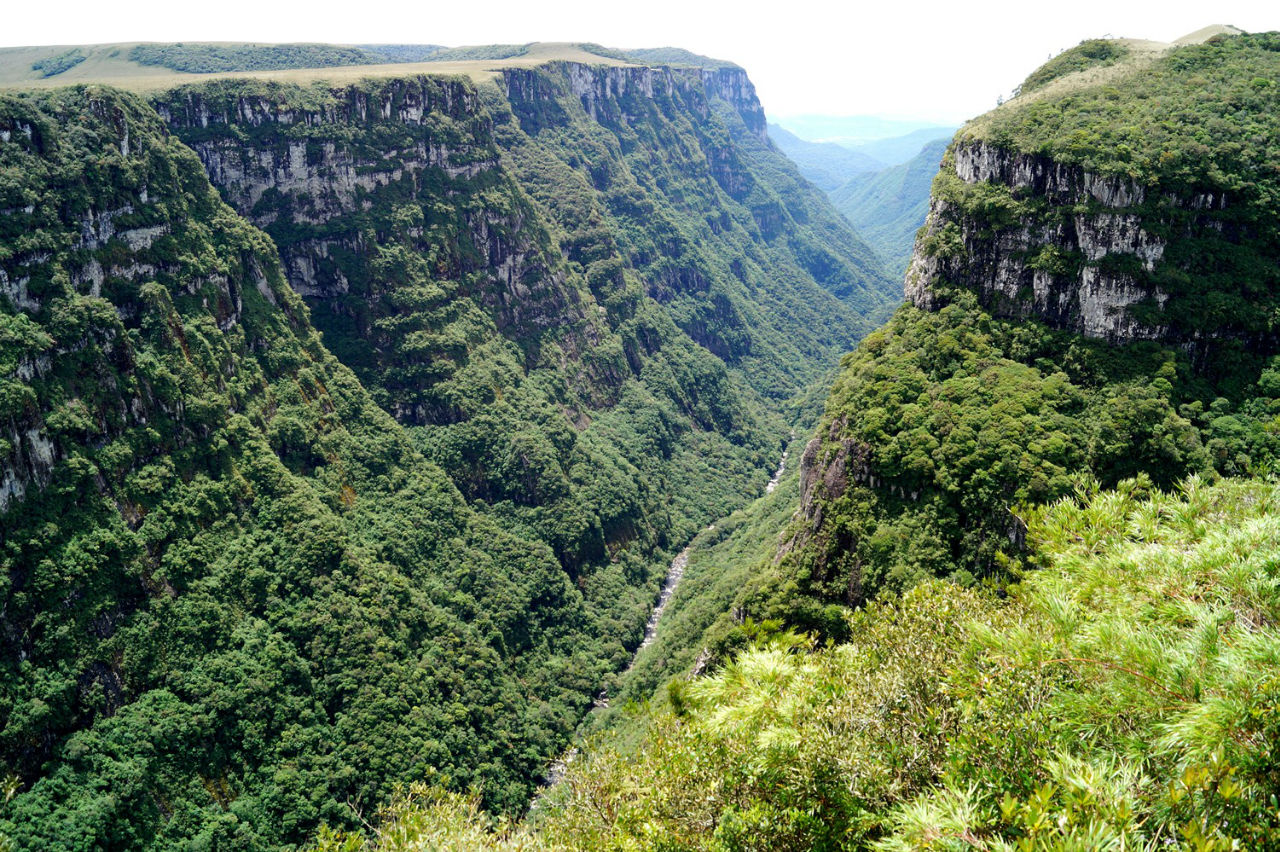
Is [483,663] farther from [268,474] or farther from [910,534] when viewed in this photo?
[910,534]

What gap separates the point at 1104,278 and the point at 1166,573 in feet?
142

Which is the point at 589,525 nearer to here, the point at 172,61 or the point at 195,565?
the point at 195,565

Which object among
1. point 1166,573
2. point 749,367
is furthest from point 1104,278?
point 749,367

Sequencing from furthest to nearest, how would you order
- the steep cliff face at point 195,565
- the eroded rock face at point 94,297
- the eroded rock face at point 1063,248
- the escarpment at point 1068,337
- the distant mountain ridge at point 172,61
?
the distant mountain ridge at point 172,61 → the eroded rock face at point 94,297 → the eroded rock face at point 1063,248 → the steep cliff face at point 195,565 → the escarpment at point 1068,337

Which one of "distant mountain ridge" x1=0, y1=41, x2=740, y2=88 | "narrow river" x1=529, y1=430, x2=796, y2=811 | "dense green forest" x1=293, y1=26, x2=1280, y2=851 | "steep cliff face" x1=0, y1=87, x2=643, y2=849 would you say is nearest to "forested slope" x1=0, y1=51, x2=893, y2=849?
"steep cliff face" x1=0, y1=87, x2=643, y2=849

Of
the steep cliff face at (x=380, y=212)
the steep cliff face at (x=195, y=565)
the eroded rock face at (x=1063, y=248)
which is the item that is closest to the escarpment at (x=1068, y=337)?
the eroded rock face at (x=1063, y=248)

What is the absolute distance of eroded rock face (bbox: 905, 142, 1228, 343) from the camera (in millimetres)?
51688

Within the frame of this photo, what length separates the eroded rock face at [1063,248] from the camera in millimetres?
51688

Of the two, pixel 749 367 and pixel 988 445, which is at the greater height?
pixel 988 445

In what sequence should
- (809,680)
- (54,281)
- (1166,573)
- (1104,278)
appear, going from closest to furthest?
(1166,573) → (809,680) → (1104,278) → (54,281)

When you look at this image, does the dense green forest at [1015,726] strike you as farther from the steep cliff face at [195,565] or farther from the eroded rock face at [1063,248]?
the steep cliff face at [195,565]

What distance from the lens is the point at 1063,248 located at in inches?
2216

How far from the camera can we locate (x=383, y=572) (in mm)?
72625

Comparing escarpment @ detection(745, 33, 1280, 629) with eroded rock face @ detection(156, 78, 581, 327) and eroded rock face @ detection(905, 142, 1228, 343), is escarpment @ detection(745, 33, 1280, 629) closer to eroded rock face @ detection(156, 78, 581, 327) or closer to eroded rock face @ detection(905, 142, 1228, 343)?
eroded rock face @ detection(905, 142, 1228, 343)
